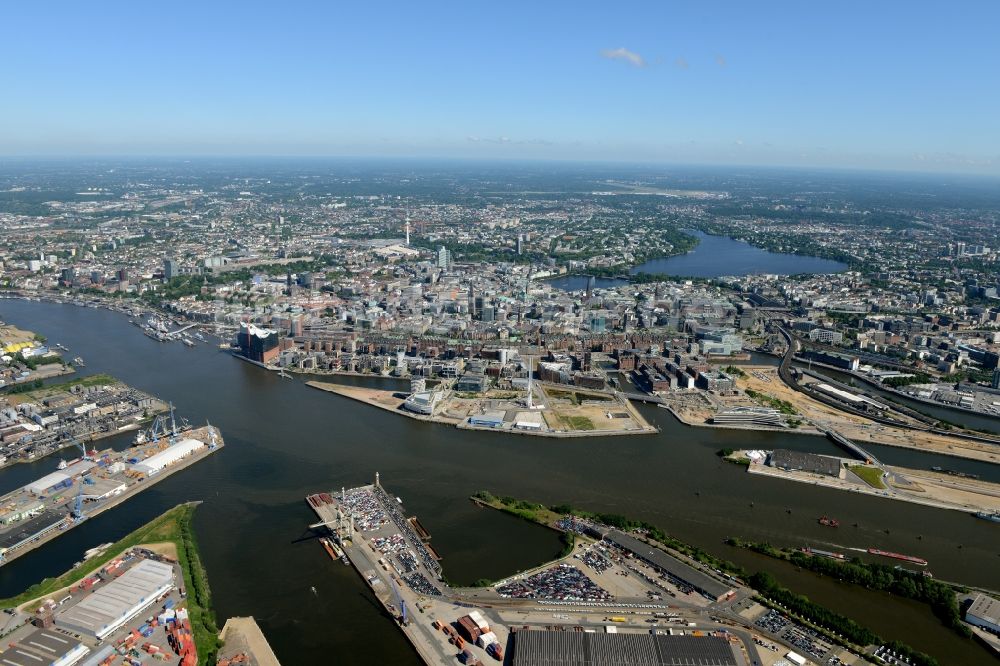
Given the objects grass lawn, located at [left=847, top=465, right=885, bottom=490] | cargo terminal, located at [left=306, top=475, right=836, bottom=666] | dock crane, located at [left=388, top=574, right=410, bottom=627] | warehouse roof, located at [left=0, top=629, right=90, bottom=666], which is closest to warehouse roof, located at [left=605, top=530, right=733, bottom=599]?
cargo terminal, located at [left=306, top=475, right=836, bottom=666]

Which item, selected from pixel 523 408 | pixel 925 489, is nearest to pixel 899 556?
pixel 925 489

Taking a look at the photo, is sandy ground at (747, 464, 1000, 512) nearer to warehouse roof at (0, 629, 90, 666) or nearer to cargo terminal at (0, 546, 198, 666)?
cargo terminal at (0, 546, 198, 666)

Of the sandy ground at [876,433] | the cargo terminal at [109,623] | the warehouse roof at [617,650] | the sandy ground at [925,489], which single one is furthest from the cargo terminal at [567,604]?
the sandy ground at [876,433]

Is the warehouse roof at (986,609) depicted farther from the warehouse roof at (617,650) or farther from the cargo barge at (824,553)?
the warehouse roof at (617,650)

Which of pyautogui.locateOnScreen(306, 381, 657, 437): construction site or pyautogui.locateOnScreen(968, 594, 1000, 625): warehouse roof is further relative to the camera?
pyautogui.locateOnScreen(306, 381, 657, 437): construction site

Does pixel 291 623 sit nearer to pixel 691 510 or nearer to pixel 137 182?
pixel 691 510

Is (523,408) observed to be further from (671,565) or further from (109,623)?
(109,623)

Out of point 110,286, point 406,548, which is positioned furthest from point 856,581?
point 110,286
